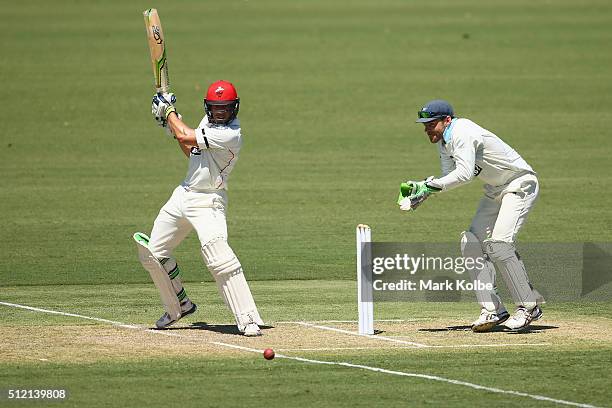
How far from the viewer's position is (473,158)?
13102 mm

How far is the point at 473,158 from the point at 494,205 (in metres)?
0.80

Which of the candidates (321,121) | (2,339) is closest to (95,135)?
(321,121)

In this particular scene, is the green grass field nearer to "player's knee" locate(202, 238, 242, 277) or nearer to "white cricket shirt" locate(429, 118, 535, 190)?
"player's knee" locate(202, 238, 242, 277)

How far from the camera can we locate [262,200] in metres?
24.4

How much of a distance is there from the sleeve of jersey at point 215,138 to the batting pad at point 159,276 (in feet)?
3.85

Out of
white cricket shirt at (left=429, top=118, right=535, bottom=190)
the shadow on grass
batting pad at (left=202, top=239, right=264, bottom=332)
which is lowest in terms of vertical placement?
the shadow on grass

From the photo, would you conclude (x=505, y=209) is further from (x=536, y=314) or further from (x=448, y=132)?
(x=536, y=314)

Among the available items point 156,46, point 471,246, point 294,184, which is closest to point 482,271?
point 471,246

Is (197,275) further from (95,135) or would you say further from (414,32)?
(414,32)

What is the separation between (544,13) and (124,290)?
109 ft

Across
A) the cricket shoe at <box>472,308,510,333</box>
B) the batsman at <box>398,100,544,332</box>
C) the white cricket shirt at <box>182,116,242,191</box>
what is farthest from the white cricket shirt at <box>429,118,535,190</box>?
the white cricket shirt at <box>182,116,242,191</box>

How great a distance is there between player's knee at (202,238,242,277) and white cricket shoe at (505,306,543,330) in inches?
111

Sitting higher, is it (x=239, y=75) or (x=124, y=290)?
(x=239, y=75)

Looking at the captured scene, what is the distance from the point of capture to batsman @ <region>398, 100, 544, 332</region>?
43.4 ft
